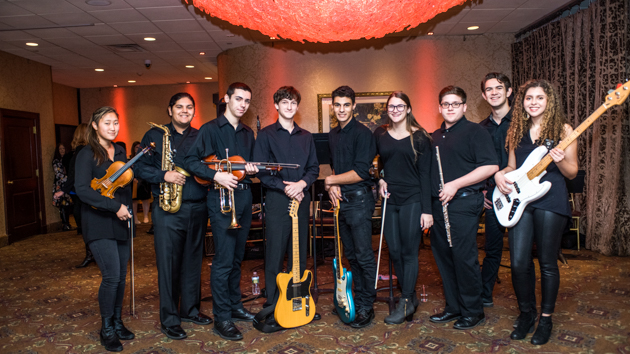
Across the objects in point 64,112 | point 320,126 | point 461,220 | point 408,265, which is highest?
point 64,112

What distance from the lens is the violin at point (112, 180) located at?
109 inches

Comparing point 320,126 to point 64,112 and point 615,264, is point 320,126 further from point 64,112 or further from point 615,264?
point 64,112

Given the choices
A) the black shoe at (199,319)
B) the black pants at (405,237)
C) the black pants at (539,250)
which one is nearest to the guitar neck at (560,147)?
the black pants at (539,250)

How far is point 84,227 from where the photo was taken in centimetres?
278

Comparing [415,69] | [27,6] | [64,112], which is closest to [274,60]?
[415,69]

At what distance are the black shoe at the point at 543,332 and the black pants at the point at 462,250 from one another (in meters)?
0.40

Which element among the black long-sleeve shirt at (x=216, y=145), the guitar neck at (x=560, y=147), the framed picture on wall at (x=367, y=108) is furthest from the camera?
the framed picture on wall at (x=367, y=108)

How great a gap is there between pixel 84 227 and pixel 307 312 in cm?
162

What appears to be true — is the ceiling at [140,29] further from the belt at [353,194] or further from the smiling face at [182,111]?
the belt at [353,194]

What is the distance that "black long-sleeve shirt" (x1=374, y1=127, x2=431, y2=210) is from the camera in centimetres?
299

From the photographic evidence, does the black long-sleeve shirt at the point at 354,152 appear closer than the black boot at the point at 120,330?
No

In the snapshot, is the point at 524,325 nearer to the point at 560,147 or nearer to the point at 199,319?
the point at 560,147

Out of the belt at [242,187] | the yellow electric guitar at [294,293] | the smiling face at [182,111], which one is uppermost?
the smiling face at [182,111]

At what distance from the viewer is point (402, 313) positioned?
3.13m
